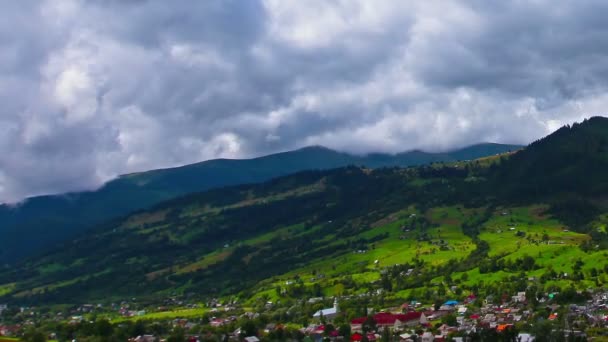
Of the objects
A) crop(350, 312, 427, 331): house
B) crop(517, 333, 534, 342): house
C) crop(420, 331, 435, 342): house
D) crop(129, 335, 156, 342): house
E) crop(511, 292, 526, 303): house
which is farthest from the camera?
crop(511, 292, 526, 303): house

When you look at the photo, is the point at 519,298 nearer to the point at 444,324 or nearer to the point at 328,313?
the point at 444,324

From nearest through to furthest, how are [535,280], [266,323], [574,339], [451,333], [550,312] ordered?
1. [574,339]
2. [451,333]
3. [550,312]
4. [266,323]
5. [535,280]

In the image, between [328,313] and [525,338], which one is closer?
[525,338]

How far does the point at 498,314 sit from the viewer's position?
13962 centimetres

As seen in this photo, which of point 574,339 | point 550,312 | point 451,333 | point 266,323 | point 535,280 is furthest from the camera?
point 535,280

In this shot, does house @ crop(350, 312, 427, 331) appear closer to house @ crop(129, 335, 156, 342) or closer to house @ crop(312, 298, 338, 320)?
house @ crop(312, 298, 338, 320)

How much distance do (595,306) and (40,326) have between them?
13204 centimetres

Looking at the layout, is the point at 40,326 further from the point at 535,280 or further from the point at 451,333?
the point at 535,280

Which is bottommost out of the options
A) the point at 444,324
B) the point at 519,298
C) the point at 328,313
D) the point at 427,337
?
the point at 519,298

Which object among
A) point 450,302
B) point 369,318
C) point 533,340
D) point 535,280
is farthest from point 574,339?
point 535,280

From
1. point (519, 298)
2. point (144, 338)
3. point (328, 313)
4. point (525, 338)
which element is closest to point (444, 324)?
point (525, 338)

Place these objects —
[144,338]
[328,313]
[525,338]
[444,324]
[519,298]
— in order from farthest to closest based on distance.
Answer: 1. [328,313]
2. [519,298]
3. [144,338]
4. [444,324]
5. [525,338]

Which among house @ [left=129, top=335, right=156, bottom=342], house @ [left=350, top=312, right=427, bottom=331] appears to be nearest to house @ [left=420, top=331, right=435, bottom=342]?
house @ [left=350, top=312, right=427, bottom=331]

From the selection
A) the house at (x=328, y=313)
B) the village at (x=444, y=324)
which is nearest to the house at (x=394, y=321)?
the village at (x=444, y=324)
